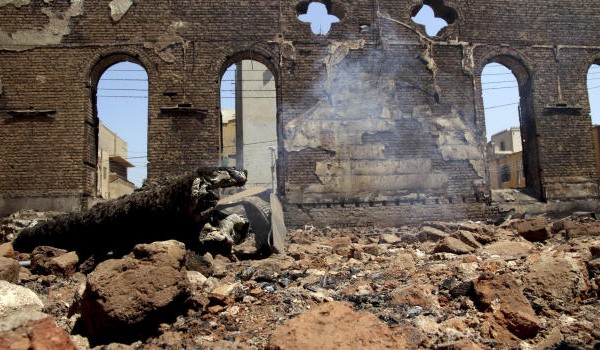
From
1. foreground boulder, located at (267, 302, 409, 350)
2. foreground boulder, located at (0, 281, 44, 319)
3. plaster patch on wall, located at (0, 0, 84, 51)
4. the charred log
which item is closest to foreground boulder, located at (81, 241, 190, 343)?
foreground boulder, located at (0, 281, 44, 319)

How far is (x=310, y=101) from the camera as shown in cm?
978

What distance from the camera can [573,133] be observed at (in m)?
10.4

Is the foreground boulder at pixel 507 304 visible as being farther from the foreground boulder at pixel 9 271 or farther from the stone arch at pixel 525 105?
the stone arch at pixel 525 105

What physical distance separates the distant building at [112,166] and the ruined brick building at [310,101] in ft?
46.3

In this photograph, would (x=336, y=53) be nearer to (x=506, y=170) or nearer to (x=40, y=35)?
(x=40, y=35)

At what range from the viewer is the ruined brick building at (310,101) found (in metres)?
9.41

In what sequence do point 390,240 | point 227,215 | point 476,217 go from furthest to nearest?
point 476,217
point 390,240
point 227,215

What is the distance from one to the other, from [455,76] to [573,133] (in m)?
3.17

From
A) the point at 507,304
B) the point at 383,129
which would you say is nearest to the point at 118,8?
the point at 383,129

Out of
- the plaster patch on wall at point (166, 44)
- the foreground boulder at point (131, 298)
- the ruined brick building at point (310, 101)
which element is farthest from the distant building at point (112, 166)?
the foreground boulder at point (131, 298)

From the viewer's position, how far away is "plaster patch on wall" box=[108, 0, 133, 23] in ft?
31.9

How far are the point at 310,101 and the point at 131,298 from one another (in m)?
7.36

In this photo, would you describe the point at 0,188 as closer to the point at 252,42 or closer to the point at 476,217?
the point at 252,42

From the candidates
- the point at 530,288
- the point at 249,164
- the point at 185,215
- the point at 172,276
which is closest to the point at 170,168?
the point at 185,215
